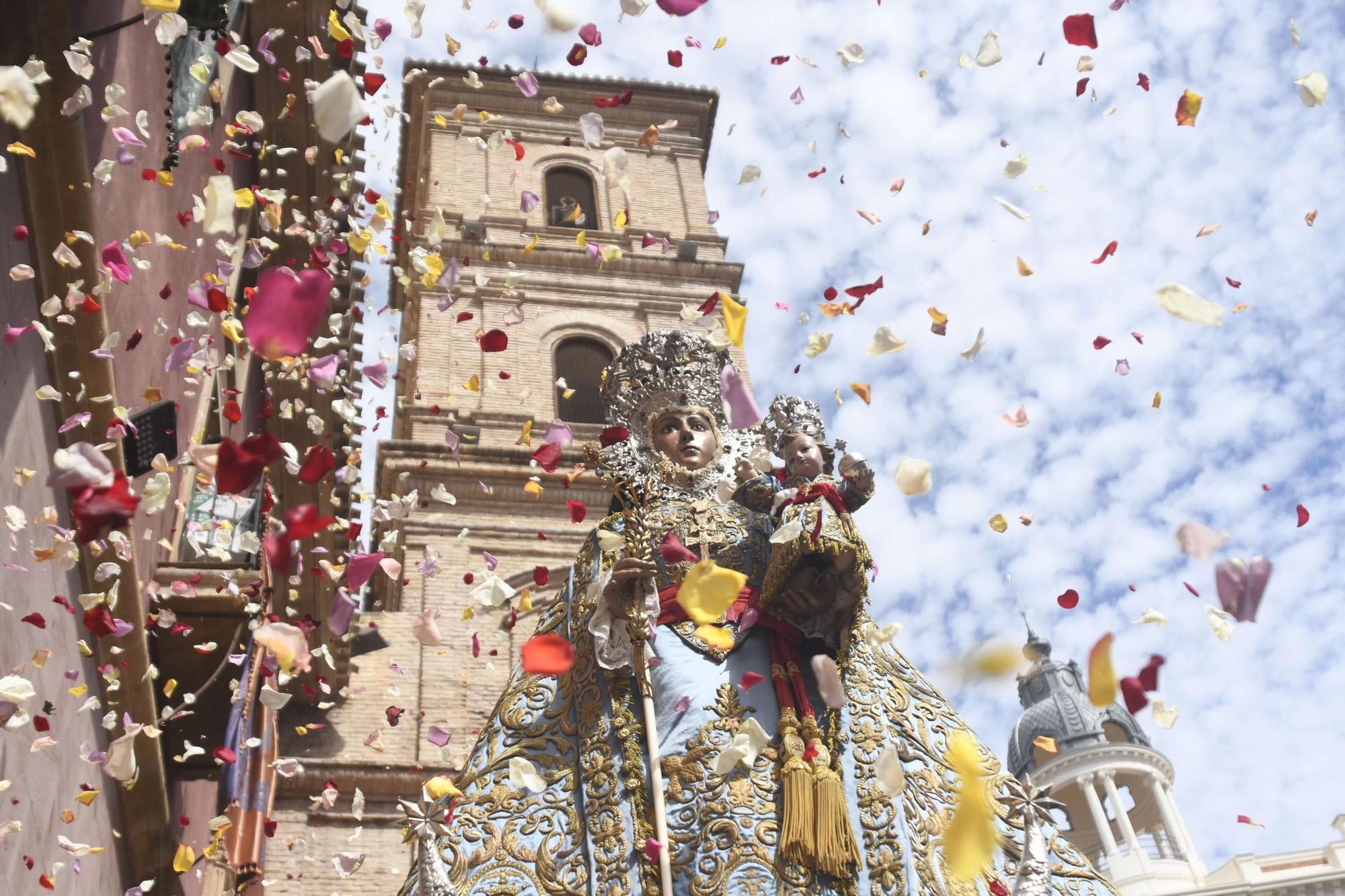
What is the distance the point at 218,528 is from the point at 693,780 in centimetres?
510

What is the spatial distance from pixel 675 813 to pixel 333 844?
8399mm

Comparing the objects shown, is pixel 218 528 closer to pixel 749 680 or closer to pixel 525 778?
pixel 525 778

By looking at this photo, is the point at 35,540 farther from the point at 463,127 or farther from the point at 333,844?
the point at 463,127

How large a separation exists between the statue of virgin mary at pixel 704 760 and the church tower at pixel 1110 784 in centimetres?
2281

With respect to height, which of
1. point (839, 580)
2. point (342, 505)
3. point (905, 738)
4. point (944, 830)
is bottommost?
point (944, 830)

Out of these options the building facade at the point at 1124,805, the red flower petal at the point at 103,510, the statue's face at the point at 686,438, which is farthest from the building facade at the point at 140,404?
the building facade at the point at 1124,805

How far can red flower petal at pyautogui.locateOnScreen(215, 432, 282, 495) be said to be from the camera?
324 cm

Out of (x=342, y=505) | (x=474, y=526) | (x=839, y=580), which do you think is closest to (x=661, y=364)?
(x=839, y=580)

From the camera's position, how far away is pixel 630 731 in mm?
4539

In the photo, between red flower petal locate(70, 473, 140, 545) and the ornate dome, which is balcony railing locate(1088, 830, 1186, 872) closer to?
the ornate dome

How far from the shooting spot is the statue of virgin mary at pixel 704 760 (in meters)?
4.14

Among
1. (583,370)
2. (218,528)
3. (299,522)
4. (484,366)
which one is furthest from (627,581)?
(583,370)

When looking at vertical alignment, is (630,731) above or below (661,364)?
below

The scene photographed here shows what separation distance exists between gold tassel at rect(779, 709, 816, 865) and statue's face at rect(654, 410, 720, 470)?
4.91 ft
